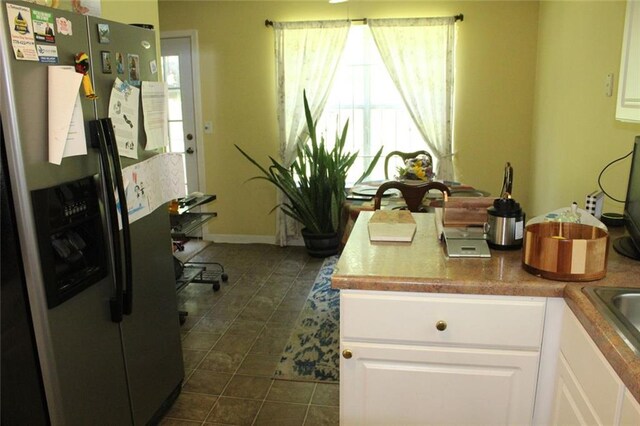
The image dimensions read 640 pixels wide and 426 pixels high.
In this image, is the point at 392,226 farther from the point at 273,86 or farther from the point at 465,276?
the point at 273,86

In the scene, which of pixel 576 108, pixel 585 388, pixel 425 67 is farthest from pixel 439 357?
pixel 425 67

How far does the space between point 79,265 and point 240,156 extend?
3304 millimetres

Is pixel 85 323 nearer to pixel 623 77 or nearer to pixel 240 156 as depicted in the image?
pixel 623 77

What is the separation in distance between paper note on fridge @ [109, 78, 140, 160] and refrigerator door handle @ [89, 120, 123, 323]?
116 millimetres

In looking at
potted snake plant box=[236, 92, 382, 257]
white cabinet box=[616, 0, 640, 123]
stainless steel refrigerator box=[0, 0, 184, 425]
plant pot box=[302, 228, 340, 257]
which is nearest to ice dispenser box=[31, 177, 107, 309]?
stainless steel refrigerator box=[0, 0, 184, 425]

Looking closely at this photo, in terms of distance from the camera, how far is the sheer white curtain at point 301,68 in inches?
174

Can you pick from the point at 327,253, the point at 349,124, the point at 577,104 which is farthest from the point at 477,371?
the point at 349,124

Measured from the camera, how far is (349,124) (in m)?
4.63

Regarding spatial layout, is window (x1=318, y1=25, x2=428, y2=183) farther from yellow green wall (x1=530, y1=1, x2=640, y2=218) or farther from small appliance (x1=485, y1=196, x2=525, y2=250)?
small appliance (x1=485, y1=196, x2=525, y2=250)

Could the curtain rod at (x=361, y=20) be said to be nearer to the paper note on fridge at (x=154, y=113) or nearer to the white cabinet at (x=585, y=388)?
the paper note on fridge at (x=154, y=113)

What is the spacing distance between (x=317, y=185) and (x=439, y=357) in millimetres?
2933

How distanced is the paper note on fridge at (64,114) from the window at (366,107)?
10.4 feet

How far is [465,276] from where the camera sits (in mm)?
1437

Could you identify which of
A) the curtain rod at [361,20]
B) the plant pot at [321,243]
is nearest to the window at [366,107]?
the curtain rod at [361,20]
